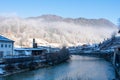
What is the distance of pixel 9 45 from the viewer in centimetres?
6725

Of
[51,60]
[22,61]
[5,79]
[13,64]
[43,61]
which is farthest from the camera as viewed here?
[51,60]

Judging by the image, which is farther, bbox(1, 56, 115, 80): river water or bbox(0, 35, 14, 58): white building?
bbox(0, 35, 14, 58): white building

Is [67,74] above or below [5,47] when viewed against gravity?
below

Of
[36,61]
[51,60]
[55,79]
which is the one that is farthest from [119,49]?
[51,60]

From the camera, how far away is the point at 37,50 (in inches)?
3383

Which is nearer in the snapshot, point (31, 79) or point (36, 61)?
point (31, 79)

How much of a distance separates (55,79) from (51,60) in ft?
123

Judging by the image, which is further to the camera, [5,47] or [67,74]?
[5,47]

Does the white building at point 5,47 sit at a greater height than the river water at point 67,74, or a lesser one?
greater

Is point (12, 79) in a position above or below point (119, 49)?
below

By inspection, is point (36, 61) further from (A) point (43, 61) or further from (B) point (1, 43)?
(B) point (1, 43)

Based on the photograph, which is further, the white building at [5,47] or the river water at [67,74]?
the white building at [5,47]

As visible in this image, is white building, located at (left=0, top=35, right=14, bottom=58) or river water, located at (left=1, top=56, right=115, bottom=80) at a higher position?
white building, located at (left=0, top=35, right=14, bottom=58)

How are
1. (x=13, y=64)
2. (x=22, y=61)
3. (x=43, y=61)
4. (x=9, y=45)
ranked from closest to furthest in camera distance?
1. (x=13, y=64)
2. (x=22, y=61)
3. (x=9, y=45)
4. (x=43, y=61)
